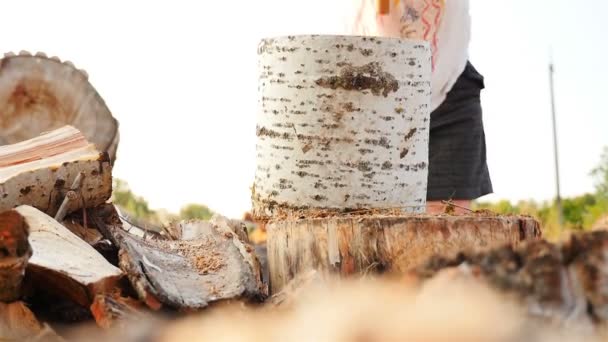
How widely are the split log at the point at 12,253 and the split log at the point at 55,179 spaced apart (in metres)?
0.83

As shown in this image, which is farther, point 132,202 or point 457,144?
point 132,202

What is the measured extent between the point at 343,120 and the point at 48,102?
2.33m

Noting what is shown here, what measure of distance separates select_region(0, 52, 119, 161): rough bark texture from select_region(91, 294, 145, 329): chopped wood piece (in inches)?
103

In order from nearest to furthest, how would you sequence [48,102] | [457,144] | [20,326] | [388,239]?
[20,326] → [388,239] → [48,102] → [457,144]

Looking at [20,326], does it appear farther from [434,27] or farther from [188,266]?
[434,27]

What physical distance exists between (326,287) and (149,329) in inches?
23.9

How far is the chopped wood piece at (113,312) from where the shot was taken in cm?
331

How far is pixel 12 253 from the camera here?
130 inches

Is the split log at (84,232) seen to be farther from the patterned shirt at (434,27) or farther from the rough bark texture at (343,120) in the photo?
the patterned shirt at (434,27)

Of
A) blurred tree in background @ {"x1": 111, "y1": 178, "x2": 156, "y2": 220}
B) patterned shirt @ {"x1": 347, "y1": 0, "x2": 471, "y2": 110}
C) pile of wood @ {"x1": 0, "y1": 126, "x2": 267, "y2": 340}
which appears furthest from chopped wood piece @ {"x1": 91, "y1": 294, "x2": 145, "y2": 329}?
blurred tree in background @ {"x1": 111, "y1": 178, "x2": 156, "y2": 220}

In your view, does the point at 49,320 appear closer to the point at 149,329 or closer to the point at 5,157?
the point at 149,329

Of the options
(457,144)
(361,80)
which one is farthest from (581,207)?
(361,80)

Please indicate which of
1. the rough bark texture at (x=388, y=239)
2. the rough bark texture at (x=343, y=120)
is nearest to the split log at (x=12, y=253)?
the rough bark texture at (x=388, y=239)

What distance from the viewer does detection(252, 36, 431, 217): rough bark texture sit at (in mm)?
4441
